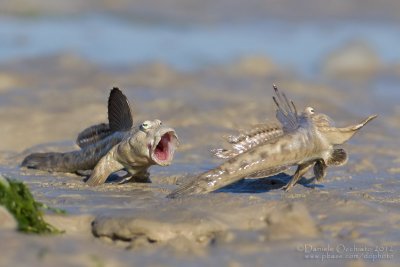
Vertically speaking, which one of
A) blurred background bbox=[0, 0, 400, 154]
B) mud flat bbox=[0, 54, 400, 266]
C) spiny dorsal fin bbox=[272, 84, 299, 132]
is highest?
blurred background bbox=[0, 0, 400, 154]

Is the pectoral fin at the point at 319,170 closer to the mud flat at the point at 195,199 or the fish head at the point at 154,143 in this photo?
the mud flat at the point at 195,199

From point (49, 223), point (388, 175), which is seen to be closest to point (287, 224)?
point (49, 223)

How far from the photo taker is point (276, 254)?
433 cm

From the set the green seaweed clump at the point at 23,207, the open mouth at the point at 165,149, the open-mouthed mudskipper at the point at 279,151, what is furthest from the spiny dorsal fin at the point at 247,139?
the green seaweed clump at the point at 23,207

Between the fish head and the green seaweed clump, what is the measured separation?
44.2 inches

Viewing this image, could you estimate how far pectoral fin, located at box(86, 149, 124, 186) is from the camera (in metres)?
5.92

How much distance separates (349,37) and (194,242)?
10833 mm

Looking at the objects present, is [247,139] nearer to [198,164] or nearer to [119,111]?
[119,111]

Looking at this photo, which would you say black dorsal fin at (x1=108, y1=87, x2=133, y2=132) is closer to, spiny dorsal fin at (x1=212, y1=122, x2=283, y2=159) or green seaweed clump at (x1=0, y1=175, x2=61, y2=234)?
spiny dorsal fin at (x1=212, y1=122, x2=283, y2=159)

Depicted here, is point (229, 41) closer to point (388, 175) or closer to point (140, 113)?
point (140, 113)

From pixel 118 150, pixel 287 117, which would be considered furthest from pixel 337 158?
pixel 118 150

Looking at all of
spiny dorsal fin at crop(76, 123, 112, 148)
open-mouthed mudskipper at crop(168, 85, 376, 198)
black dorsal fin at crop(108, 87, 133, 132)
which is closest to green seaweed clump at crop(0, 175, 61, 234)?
open-mouthed mudskipper at crop(168, 85, 376, 198)

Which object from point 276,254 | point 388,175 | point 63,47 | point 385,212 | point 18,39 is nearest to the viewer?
point 276,254

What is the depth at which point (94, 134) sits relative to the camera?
6.34 metres
